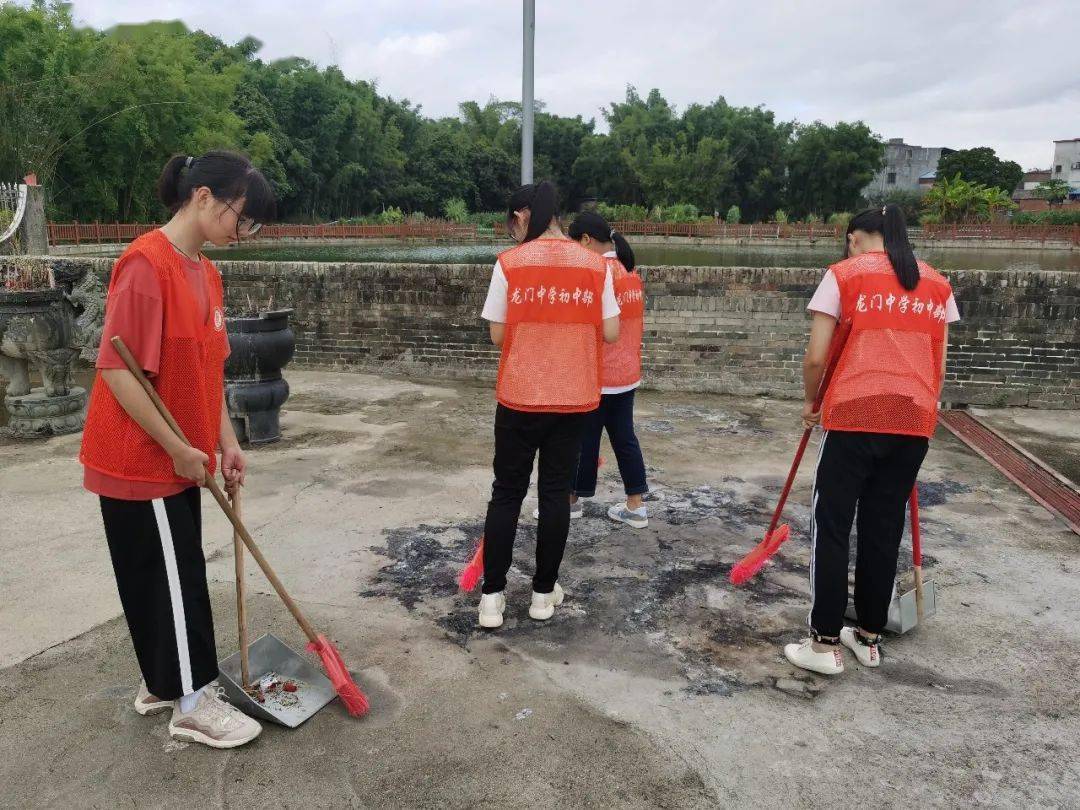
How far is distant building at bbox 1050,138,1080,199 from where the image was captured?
81.2m

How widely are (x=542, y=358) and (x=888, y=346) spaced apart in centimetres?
115

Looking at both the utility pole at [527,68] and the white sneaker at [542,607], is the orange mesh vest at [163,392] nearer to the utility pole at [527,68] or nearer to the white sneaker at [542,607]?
the white sneaker at [542,607]

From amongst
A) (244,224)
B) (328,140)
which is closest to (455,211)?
(328,140)

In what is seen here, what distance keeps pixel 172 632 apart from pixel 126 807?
0.44 metres

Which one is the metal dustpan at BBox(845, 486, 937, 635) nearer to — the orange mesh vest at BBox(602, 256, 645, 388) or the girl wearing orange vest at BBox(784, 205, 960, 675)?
the girl wearing orange vest at BBox(784, 205, 960, 675)

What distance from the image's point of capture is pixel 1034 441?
6.02 meters

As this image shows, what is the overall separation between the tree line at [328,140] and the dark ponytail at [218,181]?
2142cm

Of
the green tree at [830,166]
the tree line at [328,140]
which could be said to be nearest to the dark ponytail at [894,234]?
the tree line at [328,140]

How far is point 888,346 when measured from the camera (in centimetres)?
258

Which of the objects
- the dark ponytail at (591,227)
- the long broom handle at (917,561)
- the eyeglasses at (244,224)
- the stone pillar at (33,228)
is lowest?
the long broom handle at (917,561)

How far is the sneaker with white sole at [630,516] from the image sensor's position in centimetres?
409

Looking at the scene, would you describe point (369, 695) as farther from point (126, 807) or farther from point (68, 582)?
point (68, 582)

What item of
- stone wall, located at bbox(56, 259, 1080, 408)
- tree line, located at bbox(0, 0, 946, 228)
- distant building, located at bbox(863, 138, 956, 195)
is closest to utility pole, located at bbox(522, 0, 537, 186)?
stone wall, located at bbox(56, 259, 1080, 408)

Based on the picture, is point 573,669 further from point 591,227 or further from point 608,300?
point 591,227
